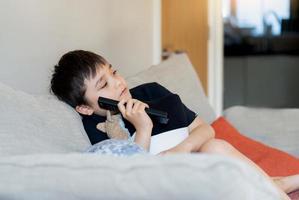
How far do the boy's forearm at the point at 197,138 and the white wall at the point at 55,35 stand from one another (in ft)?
1.98

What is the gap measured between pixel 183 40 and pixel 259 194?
3571 mm

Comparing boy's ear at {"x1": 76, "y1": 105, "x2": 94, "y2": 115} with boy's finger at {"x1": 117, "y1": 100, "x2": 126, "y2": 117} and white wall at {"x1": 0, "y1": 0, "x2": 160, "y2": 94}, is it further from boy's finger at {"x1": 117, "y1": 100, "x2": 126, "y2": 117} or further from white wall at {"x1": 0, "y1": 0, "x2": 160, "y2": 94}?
white wall at {"x1": 0, "y1": 0, "x2": 160, "y2": 94}

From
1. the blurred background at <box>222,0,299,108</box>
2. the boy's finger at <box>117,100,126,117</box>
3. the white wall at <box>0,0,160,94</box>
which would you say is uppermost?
the white wall at <box>0,0,160,94</box>

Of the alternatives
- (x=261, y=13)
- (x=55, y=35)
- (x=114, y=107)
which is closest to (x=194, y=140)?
(x=114, y=107)

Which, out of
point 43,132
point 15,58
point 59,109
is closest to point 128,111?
point 59,109

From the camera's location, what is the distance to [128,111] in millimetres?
1620

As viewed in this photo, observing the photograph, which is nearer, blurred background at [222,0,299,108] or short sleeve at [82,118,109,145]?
short sleeve at [82,118,109,145]

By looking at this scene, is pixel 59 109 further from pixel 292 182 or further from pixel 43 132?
pixel 292 182

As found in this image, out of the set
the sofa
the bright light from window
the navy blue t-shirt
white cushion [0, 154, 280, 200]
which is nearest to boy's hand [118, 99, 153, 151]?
the navy blue t-shirt

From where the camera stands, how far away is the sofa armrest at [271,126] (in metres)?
2.28

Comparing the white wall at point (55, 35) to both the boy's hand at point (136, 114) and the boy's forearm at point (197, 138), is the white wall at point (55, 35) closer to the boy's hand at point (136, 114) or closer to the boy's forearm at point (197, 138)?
the boy's hand at point (136, 114)

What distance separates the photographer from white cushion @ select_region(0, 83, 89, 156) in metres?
1.28

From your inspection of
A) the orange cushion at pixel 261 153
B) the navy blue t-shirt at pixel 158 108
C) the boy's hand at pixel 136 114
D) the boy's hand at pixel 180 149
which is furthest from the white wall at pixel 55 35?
the orange cushion at pixel 261 153

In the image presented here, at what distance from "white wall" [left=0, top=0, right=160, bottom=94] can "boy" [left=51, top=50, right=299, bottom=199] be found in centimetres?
21
